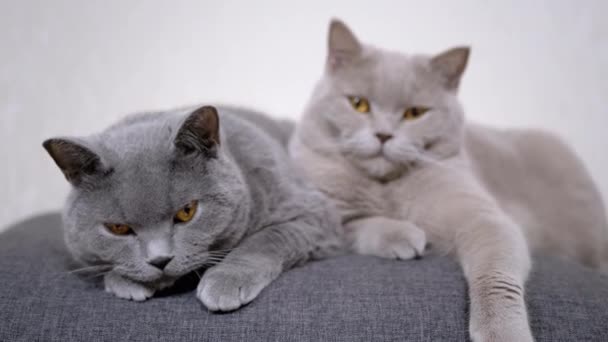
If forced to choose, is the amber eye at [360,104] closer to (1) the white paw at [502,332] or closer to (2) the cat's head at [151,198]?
(2) the cat's head at [151,198]

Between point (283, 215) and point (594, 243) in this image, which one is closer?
point (283, 215)

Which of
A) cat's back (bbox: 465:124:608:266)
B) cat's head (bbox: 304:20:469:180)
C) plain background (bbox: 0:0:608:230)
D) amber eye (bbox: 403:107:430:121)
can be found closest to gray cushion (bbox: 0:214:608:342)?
cat's head (bbox: 304:20:469:180)

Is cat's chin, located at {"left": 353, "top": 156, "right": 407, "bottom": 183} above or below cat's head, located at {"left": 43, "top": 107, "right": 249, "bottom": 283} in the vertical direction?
Result: below

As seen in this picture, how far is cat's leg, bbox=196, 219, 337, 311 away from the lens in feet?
3.08

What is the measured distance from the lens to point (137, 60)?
6.56 ft

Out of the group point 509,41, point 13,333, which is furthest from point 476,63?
point 13,333

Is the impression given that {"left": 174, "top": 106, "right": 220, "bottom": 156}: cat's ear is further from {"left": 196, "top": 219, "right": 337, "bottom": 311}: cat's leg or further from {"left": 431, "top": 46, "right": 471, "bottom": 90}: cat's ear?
{"left": 431, "top": 46, "right": 471, "bottom": 90}: cat's ear

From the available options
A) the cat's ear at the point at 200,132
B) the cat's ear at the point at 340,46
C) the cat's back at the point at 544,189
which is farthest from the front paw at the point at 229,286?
the cat's back at the point at 544,189

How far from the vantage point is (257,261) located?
3.40ft

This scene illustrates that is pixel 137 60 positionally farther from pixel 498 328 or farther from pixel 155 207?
pixel 498 328

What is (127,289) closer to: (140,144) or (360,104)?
(140,144)

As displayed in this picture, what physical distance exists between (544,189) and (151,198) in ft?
4.67

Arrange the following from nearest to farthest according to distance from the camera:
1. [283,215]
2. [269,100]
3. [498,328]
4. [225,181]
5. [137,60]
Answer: [498,328] < [225,181] < [283,215] < [137,60] < [269,100]

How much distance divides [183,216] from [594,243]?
4.75ft
